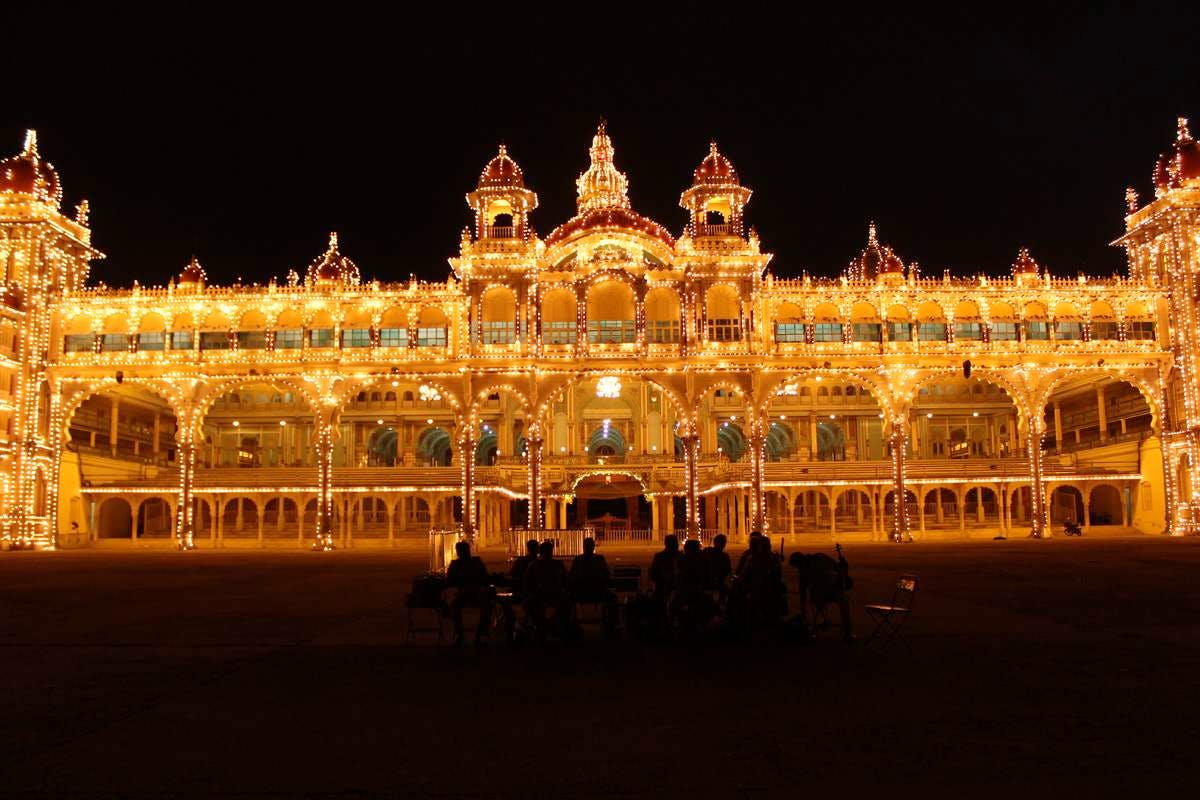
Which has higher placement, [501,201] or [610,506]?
[501,201]

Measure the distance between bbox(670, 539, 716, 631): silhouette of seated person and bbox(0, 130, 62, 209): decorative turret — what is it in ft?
141

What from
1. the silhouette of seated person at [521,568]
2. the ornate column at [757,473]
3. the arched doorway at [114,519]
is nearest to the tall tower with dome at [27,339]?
the arched doorway at [114,519]

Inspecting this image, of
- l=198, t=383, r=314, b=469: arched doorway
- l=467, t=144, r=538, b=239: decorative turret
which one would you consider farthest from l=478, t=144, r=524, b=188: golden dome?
l=198, t=383, r=314, b=469: arched doorway

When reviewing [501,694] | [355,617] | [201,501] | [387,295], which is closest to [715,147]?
[387,295]

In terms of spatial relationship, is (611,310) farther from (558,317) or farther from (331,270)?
(331,270)

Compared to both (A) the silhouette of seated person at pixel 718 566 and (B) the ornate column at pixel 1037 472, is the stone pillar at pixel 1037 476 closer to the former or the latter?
(B) the ornate column at pixel 1037 472

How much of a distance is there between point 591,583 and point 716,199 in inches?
1368

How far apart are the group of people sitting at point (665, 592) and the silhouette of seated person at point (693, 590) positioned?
0.01m

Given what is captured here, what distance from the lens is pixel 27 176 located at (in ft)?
144

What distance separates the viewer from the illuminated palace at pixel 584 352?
4284 cm

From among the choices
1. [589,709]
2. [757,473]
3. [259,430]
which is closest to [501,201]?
[757,473]

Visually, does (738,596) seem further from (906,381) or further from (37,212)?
(37,212)

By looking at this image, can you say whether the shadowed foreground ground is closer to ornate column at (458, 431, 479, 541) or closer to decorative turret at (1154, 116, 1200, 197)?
ornate column at (458, 431, 479, 541)

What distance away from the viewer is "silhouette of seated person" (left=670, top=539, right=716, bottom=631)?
39.1ft
